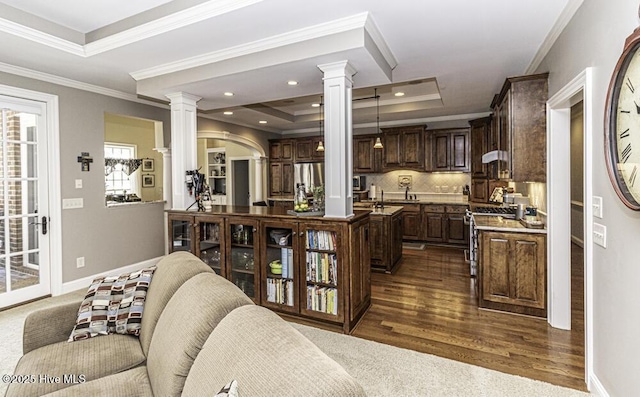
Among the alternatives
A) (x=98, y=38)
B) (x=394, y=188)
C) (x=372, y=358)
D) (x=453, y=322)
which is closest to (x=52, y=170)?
(x=98, y=38)

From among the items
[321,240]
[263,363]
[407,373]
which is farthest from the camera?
[321,240]

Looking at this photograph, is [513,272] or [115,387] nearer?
[115,387]

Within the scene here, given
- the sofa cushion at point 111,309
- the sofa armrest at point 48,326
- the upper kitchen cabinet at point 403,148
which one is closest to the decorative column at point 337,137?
the sofa cushion at point 111,309

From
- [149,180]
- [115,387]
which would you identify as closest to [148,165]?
[149,180]

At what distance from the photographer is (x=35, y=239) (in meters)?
3.89

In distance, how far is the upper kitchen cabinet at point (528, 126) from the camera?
322 cm

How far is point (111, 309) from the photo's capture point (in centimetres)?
198

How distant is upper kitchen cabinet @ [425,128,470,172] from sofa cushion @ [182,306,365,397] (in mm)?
6183

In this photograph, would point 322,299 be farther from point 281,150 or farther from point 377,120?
point 281,150

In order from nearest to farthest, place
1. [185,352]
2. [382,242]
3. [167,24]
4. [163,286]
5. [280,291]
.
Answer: [185,352], [163,286], [167,24], [280,291], [382,242]

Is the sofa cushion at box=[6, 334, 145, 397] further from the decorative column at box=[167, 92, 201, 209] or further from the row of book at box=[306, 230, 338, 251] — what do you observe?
the decorative column at box=[167, 92, 201, 209]

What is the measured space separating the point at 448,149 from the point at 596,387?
515 cm

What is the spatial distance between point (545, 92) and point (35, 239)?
589 centimetres

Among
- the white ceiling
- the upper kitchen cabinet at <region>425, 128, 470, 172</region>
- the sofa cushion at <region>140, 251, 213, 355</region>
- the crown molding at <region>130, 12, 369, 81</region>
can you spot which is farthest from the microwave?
the sofa cushion at <region>140, 251, 213, 355</region>
